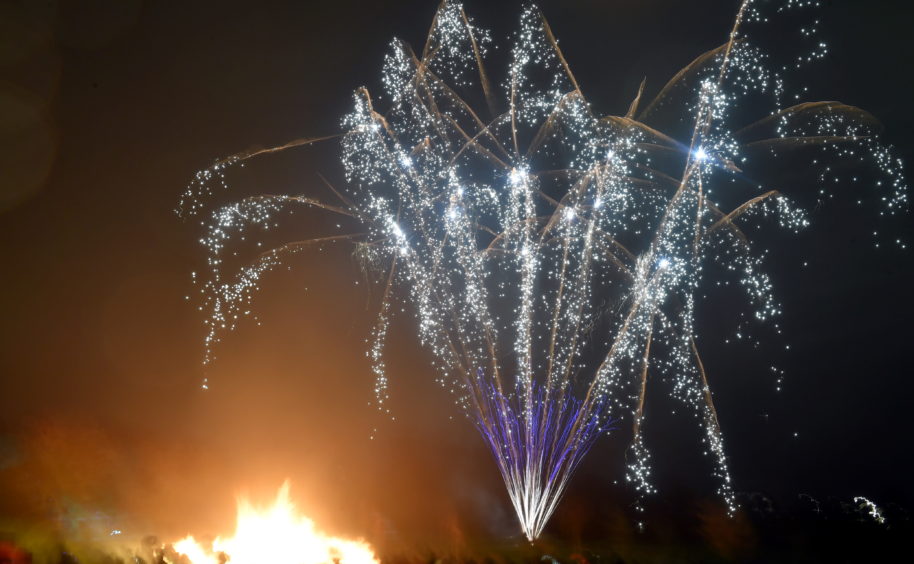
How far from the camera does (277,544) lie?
41.9ft

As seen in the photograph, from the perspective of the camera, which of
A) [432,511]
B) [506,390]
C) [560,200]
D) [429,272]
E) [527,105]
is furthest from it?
[432,511]

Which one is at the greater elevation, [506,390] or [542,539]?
[506,390]

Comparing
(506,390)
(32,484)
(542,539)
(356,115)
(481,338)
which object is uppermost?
(356,115)

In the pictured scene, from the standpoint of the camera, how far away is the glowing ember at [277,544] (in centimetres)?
1207

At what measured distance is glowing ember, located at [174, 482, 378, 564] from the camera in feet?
39.6

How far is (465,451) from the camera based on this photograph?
1473 cm

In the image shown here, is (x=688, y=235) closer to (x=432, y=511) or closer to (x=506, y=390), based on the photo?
(x=506, y=390)

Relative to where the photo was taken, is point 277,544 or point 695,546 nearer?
point 277,544

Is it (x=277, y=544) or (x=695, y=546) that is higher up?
(x=277, y=544)

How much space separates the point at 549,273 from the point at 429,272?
7.35 feet

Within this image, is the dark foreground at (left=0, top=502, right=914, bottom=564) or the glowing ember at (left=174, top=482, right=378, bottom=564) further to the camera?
the glowing ember at (left=174, top=482, right=378, bottom=564)

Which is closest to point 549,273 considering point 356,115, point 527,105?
point 527,105

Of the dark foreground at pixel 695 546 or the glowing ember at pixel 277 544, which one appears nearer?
the dark foreground at pixel 695 546

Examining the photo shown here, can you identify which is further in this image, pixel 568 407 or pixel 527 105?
pixel 568 407
